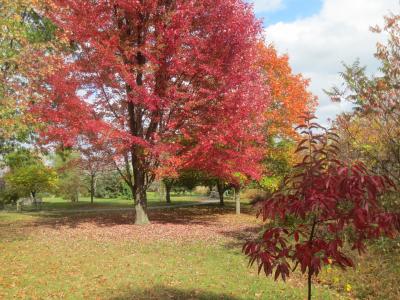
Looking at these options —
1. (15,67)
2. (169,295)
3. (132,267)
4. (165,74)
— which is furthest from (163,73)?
(169,295)

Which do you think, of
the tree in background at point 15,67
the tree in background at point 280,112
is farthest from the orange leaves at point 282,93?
the tree in background at point 15,67

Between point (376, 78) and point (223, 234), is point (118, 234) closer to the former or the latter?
point (223, 234)

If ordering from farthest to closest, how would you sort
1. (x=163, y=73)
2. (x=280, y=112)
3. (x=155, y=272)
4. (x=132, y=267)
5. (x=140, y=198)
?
1. (x=280, y=112)
2. (x=140, y=198)
3. (x=163, y=73)
4. (x=132, y=267)
5. (x=155, y=272)

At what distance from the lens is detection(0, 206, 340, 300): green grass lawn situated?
7805 millimetres

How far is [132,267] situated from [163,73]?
7.88 metres

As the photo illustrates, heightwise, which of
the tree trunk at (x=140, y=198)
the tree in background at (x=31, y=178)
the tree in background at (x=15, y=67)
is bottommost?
the tree trunk at (x=140, y=198)

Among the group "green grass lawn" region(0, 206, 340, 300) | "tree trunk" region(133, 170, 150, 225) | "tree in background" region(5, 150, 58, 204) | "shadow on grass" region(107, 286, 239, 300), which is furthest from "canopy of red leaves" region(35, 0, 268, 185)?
"tree in background" region(5, 150, 58, 204)

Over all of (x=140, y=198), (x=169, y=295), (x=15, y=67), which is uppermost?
(x=15, y=67)

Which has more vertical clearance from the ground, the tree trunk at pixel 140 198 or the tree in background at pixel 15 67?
the tree in background at pixel 15 67

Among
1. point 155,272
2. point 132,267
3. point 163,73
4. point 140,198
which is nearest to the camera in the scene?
point 155,272

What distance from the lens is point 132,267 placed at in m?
9.81

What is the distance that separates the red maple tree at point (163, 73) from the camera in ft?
48.2

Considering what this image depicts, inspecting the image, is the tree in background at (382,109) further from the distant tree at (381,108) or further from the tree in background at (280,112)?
the tree in background at (280,112)

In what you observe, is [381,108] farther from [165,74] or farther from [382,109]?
[165,74]
